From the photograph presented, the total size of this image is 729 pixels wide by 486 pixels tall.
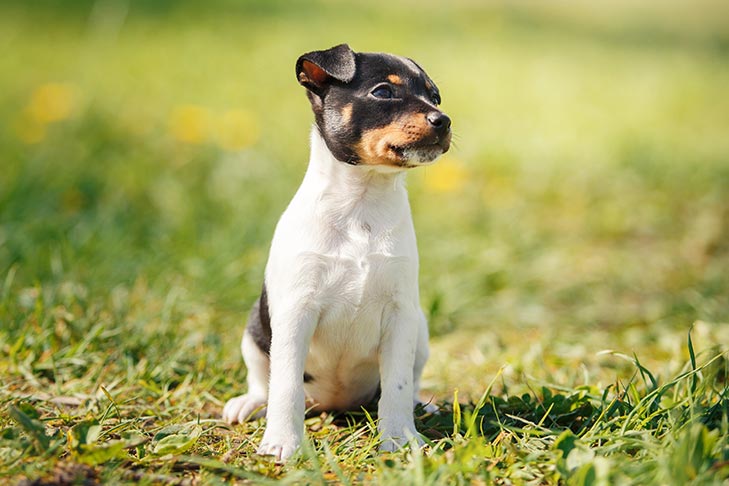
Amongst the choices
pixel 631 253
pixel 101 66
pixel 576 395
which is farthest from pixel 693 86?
pixel 576 395

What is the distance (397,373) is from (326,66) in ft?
3.77

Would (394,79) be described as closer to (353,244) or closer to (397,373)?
(353,244)

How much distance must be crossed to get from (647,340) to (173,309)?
260 centimetres

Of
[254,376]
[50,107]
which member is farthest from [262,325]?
[50,107]

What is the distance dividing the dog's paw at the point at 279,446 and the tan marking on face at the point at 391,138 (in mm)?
1024

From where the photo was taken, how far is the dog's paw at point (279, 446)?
9.05 feet

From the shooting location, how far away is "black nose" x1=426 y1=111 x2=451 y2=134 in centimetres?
278

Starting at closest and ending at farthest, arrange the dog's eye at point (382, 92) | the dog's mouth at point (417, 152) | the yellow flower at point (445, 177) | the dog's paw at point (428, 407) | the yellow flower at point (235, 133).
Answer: the dog's mouth at point (417, 152)
the dog's eye at point (382, 92)
the dog's paw at point (428, 407)
the yellow flower at point (445, 177)
the yellow flower at point (235, 133)

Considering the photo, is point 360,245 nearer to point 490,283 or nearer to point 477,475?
point 477,475

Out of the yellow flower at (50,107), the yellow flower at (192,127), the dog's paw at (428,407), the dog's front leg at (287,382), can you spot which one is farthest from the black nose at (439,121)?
the yellow flower at (50,107)

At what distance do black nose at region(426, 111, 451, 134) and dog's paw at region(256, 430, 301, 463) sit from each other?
1193 millimetres

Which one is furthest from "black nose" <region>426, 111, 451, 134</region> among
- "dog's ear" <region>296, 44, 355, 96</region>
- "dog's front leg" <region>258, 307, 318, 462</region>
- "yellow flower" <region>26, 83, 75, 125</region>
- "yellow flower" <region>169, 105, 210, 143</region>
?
"yellow flower" <region>26, 83, 75, 125</region>

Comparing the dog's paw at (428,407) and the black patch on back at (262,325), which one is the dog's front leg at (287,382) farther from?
the dog's paw at (428,407)

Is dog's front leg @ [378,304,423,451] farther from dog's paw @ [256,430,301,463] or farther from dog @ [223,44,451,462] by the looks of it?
dog's paw @ [256,430,301,463]
